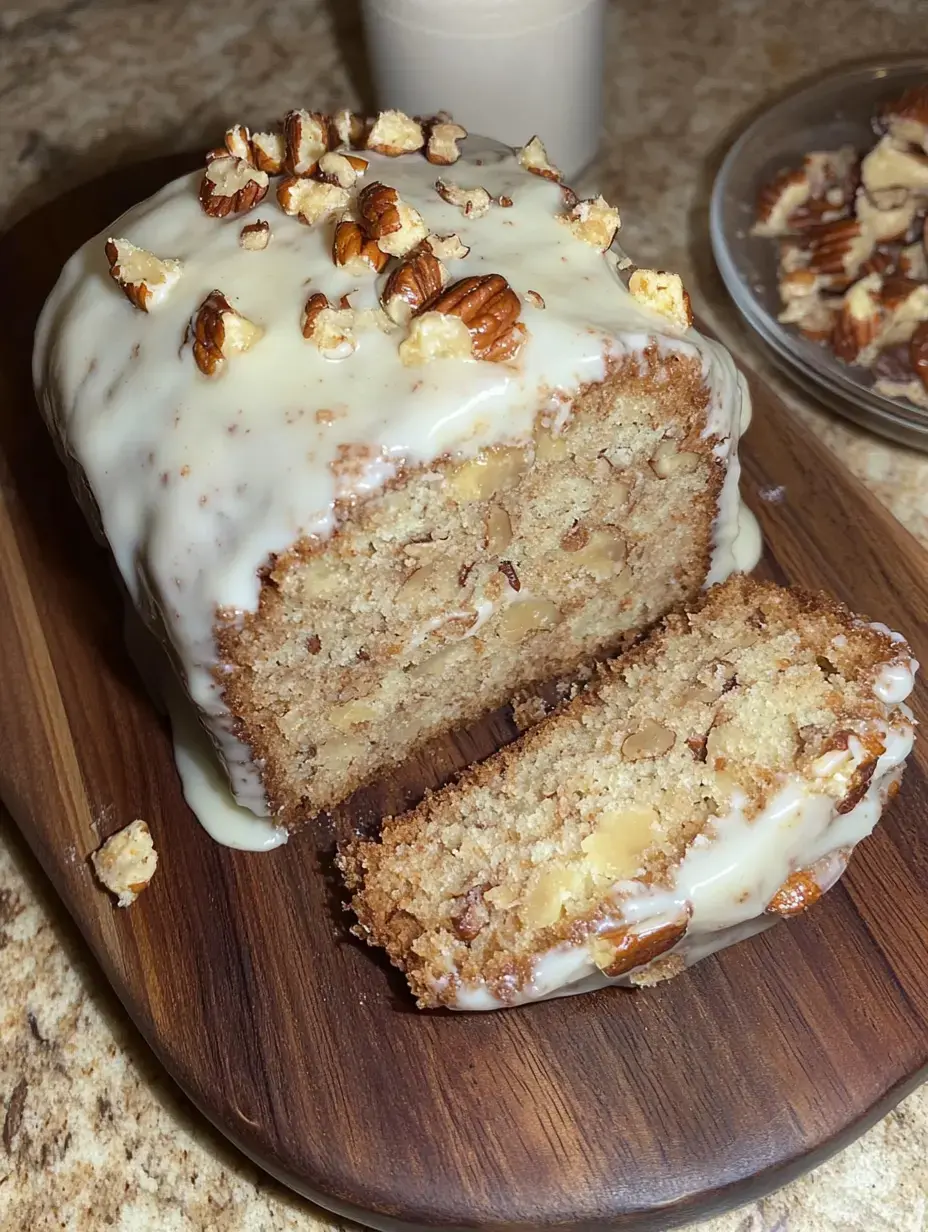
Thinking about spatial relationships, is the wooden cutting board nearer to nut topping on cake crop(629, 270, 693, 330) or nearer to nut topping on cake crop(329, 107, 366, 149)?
nut topping on cake crop(629, 270, 693, 330)

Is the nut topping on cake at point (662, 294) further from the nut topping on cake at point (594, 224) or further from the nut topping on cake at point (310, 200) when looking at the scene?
the nut topping on cake at point (310, 200)

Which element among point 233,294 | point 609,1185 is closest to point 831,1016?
point 609,1185

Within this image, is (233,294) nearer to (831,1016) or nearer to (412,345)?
(412,345)

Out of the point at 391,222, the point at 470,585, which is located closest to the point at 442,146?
the point at 391,222

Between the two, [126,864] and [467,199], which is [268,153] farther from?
[126,864]

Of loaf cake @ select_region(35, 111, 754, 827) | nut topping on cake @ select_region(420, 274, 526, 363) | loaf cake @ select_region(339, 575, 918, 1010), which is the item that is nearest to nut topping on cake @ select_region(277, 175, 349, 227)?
loaf cake @ select_region(35, 111, 754, 827)
